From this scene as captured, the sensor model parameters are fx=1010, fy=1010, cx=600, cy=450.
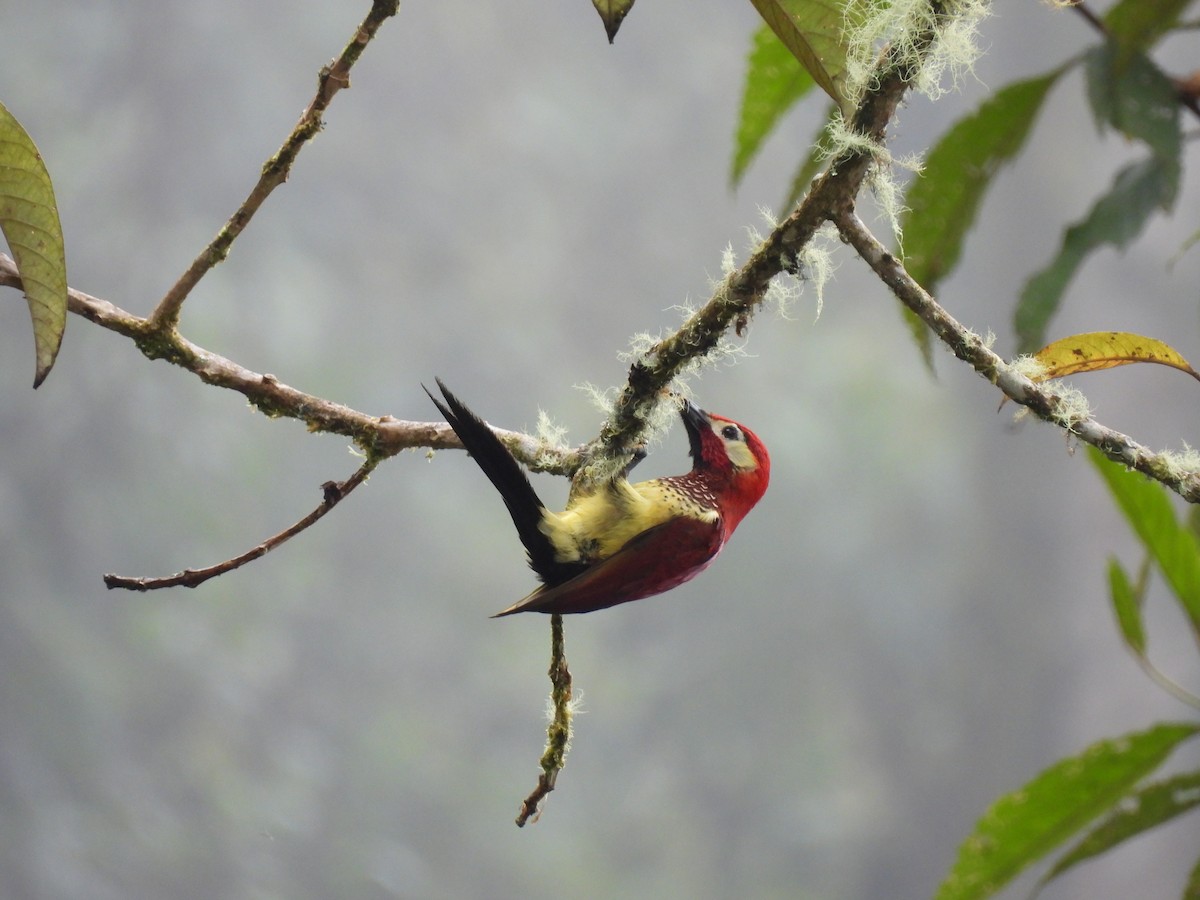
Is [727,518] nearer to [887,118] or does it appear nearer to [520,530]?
[520,530]

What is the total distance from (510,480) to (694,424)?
37 centimetres

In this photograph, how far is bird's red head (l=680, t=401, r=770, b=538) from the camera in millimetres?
1388

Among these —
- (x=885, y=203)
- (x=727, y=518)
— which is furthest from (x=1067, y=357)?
(x=727, y=518)

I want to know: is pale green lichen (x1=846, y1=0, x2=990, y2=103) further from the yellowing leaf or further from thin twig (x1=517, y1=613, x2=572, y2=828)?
thin twig (x1=517, y1=613, x2=572, y2=828)

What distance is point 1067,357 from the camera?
911mm

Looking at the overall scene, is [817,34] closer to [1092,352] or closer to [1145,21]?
[1092,352]

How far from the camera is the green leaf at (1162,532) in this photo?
1461 millimetres

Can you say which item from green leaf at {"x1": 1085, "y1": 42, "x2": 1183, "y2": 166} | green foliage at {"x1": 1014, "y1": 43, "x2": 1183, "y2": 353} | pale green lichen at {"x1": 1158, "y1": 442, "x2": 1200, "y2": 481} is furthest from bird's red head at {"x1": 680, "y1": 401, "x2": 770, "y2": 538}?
green leaf at {"x1": 1085, "y1": 42, "x2": 1183, "y2": 166}

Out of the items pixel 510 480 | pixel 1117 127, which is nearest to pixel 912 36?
pixel 510 480

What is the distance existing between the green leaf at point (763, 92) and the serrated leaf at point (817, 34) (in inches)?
24.6

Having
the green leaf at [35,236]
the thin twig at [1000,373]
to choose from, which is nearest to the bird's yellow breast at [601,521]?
the thin twig at [1000,373]

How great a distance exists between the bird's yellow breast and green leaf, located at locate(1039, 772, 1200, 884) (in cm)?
85

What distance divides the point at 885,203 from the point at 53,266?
2.49 ft

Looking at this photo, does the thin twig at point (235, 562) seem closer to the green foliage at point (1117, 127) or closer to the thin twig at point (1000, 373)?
the thin twig at point (1000, 373)
